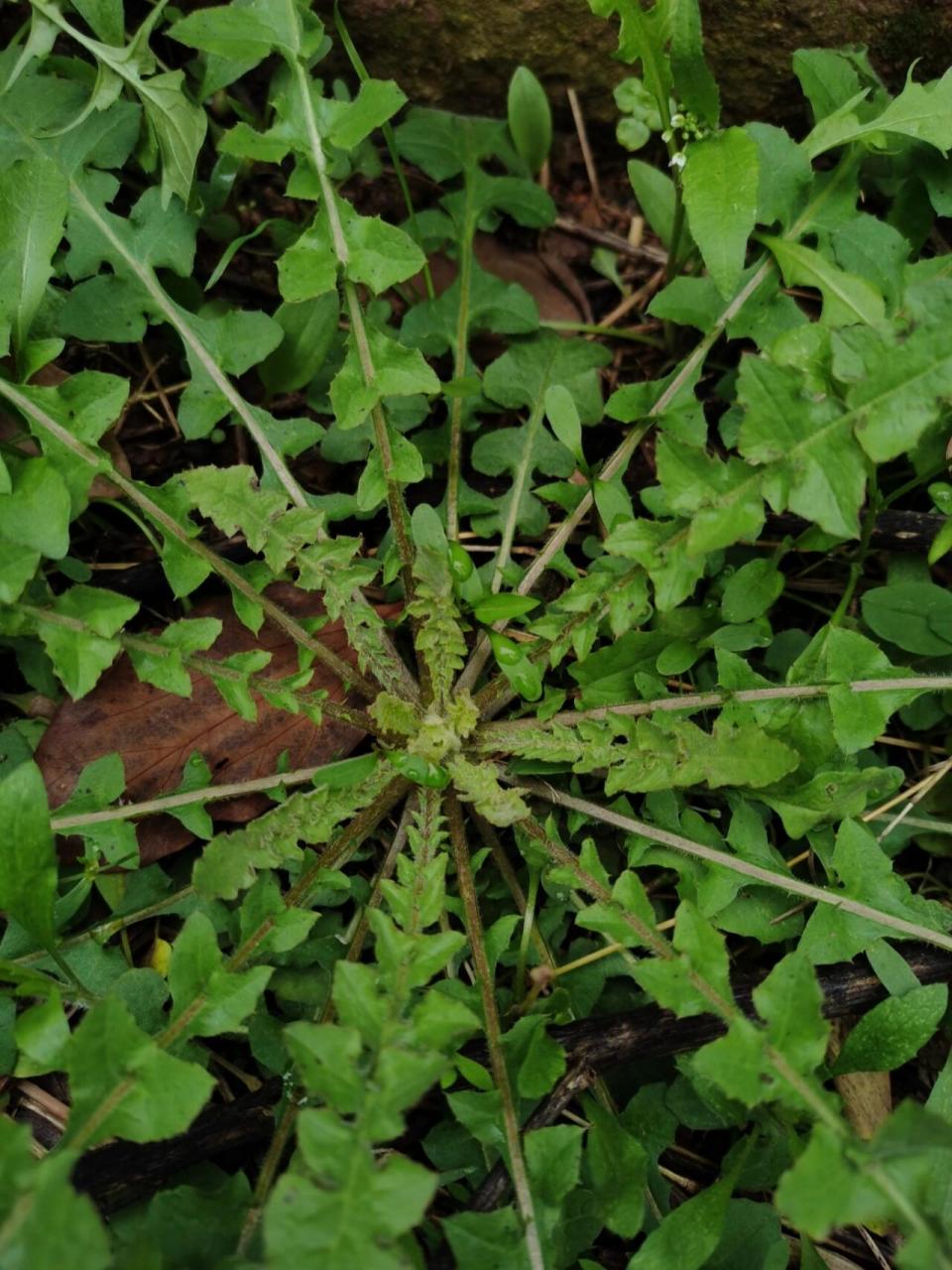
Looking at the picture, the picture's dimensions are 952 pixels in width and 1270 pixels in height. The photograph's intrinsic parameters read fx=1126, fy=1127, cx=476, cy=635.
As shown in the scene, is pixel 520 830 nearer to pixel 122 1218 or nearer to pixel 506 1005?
pixel 506 1005

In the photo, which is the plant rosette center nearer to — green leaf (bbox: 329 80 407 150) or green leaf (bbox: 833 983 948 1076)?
green leaf (bbox: 833 983 948 1076)

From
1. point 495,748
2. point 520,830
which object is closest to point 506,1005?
point 520,830

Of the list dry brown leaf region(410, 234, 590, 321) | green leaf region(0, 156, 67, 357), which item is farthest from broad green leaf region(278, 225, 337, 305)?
dry brown leaf region(410, 234, 590, 321)

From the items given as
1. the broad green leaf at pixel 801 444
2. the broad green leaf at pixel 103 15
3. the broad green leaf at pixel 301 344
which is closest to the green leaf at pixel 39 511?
the broad green leaf at pixel 301 344

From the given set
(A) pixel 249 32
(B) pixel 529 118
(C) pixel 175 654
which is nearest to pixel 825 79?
(B) pixel 529 118

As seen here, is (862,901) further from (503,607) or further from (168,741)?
(168,741)

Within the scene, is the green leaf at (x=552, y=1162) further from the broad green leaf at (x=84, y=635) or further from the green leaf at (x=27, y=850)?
the broad green leaf at (x=84, y=635)
